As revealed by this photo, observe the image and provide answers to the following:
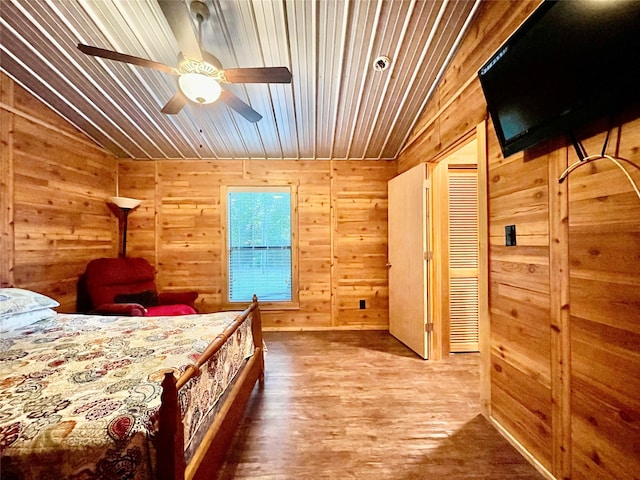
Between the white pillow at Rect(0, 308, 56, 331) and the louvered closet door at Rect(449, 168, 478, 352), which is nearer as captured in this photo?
the white pillow at Rect(0, 308, 56, 331)

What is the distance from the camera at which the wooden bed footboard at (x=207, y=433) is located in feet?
2.83

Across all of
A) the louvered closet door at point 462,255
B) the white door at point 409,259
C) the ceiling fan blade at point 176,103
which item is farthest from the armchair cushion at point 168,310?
the louvered closet door at point 462,255

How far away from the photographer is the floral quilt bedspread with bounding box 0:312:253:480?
802 millimetres

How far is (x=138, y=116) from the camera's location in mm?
2875

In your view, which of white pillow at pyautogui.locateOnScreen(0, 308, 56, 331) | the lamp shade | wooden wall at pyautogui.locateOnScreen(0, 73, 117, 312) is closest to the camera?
white pillow at pyautogui.locateOnScreen(0, 308, 56, 331)

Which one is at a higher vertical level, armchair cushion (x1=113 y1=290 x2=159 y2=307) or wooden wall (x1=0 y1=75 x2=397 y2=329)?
wooden wall (x1=0 y1=75 x2=397 y2=329)

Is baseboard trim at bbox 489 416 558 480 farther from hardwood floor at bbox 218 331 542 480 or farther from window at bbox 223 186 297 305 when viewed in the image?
window at bbox 223 186 297 305

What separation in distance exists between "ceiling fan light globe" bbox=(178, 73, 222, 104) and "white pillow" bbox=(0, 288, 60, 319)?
201 centimetres

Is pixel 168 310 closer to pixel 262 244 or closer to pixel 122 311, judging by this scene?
pixel 122 311

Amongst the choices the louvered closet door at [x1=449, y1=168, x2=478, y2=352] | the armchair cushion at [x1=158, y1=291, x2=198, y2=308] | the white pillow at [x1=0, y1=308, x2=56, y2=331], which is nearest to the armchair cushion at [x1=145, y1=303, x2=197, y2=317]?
the armchair cushion at [x1=158, y1=291, x2=198, y2=308]

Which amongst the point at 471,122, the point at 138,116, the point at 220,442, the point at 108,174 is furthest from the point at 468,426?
the point at 108,174

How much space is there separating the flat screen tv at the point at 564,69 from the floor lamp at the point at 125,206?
13.2 feet

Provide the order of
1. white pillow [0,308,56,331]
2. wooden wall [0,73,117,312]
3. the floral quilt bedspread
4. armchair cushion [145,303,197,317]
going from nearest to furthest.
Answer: the floral quilt bedspread → white pillow [0,308,56,331] → wooden wall [0,73,117,312] → armchair cushion [145,303,197,317]

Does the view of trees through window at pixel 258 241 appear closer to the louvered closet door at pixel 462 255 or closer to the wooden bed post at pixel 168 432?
the louvered closet door at pixel 462 255
